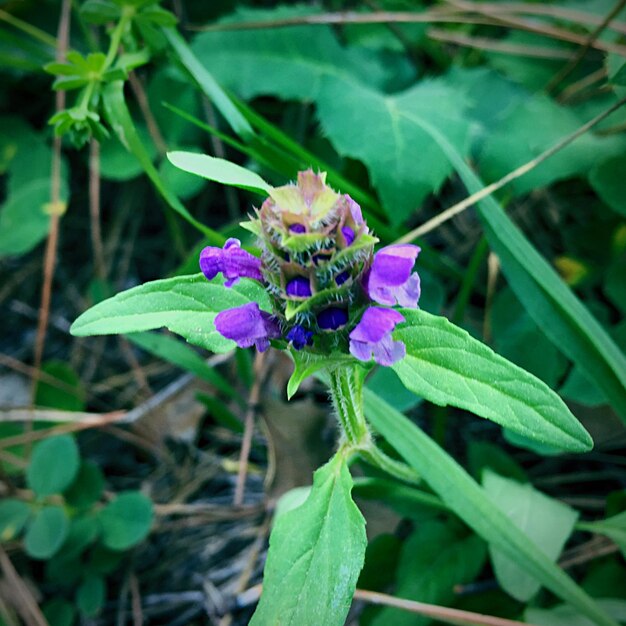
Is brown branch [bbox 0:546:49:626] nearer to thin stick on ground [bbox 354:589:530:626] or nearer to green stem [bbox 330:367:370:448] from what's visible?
thin stick on ground [bbox 354:589:530:626]

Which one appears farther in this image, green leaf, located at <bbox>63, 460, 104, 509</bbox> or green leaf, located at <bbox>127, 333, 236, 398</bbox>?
green leaf, located at <bbox>63, 460, 104, 509</bbox>

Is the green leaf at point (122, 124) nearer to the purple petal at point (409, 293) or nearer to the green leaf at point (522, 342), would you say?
the purple petal at point (409, 293)

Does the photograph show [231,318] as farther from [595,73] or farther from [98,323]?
[595,73]

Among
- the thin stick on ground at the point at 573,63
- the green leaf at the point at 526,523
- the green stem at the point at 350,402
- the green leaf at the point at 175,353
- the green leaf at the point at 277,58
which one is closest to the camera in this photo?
the green stem at the point at 350,402

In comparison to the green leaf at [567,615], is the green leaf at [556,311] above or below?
above

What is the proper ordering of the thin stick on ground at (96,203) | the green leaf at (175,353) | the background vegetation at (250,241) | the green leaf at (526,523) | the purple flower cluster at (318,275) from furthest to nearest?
the thin stick on ground at (96,203)
the green leaf at (175,353)
the background vegetation at (250,241)
the green leaf at (526,523)
the purple flower cluster at (318,275)

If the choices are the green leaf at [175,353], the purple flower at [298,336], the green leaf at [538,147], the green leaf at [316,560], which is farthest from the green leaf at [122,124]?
the green leaf at [538,147]

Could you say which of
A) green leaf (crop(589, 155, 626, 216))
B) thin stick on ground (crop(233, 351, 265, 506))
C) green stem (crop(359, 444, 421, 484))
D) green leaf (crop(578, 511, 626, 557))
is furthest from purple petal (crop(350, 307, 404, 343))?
green leaf (crop(589, 155, 626, 216))
